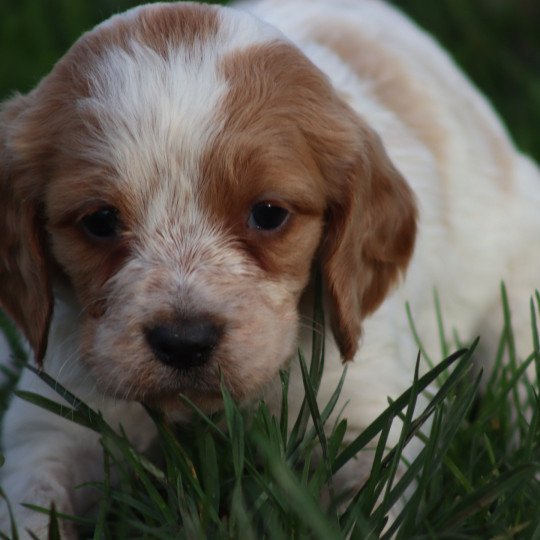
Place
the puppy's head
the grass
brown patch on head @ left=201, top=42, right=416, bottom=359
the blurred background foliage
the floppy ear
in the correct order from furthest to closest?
the blurred background foliage < the floppy ear < brown patch on head @ left=201, top=42, right=416, bottom=359 < the puppy's head < the grass

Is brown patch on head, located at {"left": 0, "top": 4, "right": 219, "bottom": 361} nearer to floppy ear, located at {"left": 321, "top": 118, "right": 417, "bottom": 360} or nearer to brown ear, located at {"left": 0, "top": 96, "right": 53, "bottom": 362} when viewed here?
brown ear, located at {"left": 0, "top": 96, "right": 53, "bottom": 362}

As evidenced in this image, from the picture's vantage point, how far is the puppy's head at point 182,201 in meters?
3.79

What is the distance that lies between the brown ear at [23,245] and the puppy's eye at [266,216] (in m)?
0.76

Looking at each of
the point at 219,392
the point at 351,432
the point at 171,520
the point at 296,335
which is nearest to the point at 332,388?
the point at 351,432

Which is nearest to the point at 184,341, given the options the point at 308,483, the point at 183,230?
the point at 183,230

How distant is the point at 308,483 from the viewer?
3590mm

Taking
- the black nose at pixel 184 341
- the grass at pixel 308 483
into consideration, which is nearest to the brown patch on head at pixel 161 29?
the black nose at pixel 184 341

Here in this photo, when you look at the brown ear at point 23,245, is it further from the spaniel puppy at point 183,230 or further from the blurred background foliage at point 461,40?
the blurred background foliage at point 461,40

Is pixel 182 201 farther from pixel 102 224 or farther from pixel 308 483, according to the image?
pixel 308 483

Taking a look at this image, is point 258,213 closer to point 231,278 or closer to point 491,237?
point 231,278

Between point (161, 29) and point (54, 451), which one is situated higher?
point (161, 29)

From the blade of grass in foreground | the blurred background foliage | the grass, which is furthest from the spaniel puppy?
the blurred background foliage

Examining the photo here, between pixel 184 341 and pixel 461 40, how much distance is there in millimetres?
5831

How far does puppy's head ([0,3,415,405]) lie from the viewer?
379 cm
